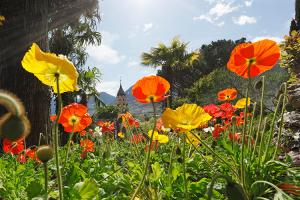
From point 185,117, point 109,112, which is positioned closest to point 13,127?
point 185,117

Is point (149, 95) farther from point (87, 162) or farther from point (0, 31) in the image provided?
point (0, 31)

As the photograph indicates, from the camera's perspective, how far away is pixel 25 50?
6090 millimetres

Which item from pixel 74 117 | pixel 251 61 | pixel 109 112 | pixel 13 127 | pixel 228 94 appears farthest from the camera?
pixel 109 112

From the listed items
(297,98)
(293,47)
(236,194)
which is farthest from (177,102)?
(236,194)

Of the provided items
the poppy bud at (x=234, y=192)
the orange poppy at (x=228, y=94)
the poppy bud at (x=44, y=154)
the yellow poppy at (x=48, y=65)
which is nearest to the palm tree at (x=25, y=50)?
the orange poppy at (x=228, y=94)

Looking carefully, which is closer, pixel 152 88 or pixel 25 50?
pixel 152 88

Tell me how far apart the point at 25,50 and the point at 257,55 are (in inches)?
194

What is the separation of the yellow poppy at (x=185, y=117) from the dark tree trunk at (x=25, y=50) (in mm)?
4341

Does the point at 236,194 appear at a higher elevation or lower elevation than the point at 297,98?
lower

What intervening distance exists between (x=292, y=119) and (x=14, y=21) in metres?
4.70

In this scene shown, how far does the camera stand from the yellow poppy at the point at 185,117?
58.7 inches

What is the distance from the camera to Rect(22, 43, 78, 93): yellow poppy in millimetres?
1230

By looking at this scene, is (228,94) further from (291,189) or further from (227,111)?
(291,189)

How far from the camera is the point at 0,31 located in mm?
6230
